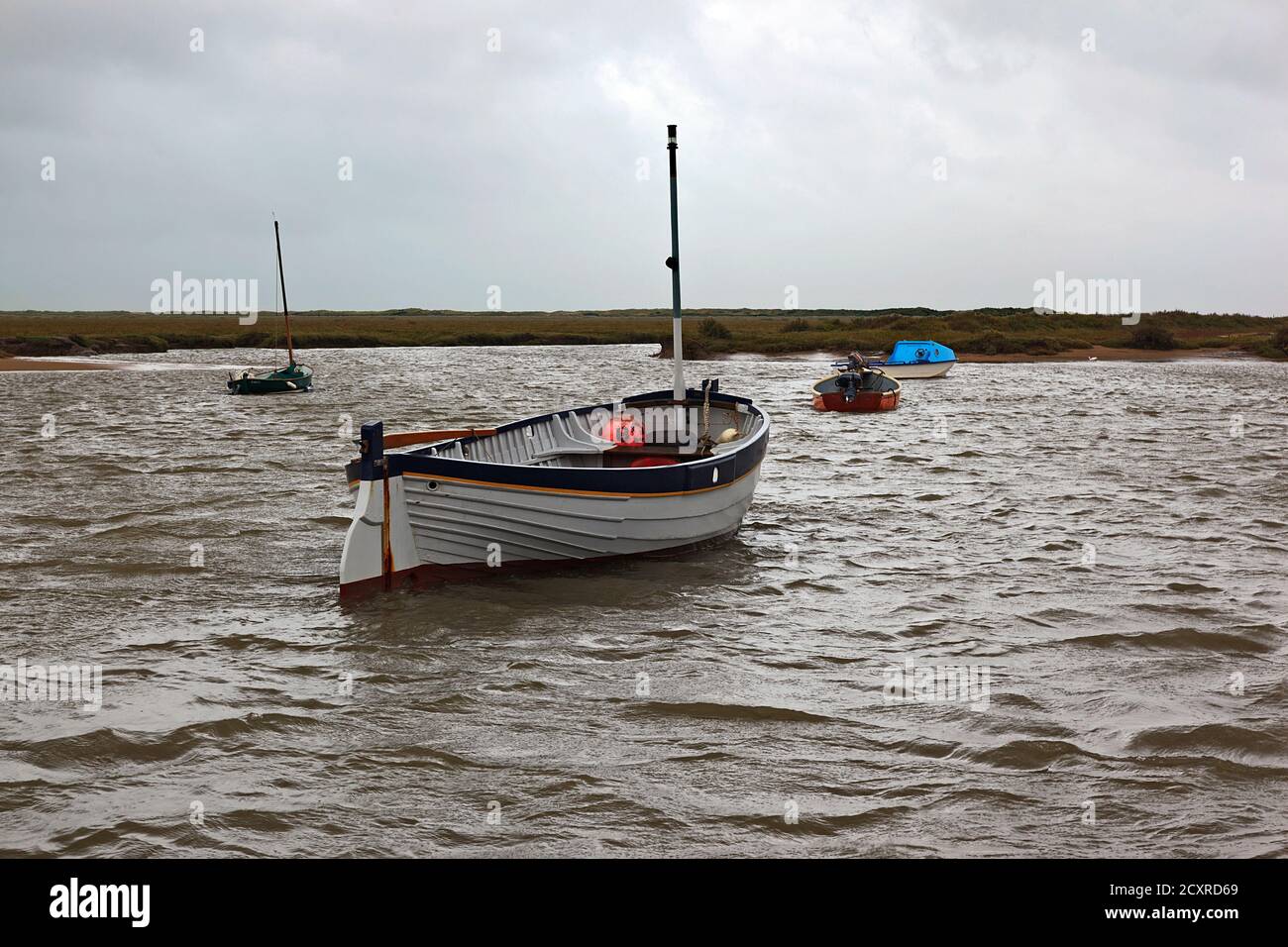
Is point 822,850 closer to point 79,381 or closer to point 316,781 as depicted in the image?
point 316,781

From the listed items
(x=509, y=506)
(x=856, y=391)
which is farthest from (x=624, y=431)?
(x=856, y=391)

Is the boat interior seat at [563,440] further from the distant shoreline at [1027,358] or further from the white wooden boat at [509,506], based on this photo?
the distant shoreline at [1027,358]

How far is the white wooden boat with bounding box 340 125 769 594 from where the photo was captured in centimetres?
1145

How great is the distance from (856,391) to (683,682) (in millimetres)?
28199

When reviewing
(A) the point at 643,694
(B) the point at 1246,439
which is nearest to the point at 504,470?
(A) the point at 643,694

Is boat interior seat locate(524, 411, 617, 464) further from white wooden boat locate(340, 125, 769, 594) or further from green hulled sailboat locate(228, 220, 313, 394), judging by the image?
green hulled sailboat locate(228, 220, 313, 394)

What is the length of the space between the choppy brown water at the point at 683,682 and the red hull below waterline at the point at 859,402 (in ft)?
54.0

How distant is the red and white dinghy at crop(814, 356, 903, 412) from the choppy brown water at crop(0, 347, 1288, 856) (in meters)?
16.2

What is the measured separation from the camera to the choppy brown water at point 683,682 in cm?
640

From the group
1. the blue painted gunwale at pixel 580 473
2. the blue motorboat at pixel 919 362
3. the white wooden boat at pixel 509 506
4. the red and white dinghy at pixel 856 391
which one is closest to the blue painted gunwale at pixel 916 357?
the blue motorboat at pixel 919 362

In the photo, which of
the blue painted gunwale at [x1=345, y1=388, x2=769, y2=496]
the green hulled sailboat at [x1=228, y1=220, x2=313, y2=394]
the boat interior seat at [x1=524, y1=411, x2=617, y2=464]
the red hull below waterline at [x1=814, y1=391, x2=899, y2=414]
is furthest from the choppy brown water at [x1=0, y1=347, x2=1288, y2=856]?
the green hulled sailboat at [x1=228, y1=220, x2=313, y2=394]

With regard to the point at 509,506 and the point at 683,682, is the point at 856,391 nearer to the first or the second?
the point at 509,506

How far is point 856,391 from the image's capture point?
118ft

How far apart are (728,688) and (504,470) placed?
4.00 metres
